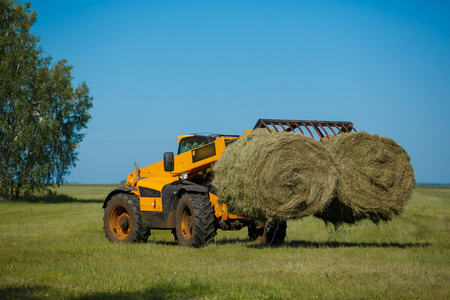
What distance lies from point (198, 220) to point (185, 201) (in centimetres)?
82

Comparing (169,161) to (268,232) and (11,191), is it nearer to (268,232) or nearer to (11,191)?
(268,232)

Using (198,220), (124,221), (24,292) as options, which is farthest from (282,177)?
(124,221)

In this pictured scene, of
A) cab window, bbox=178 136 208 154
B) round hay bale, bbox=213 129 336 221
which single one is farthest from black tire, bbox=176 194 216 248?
cab window, bbox=178 136 208 154

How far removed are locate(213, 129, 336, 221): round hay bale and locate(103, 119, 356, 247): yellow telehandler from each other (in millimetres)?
1038

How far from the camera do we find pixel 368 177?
1141 centimetres

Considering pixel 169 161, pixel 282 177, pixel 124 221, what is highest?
pixel 169 161

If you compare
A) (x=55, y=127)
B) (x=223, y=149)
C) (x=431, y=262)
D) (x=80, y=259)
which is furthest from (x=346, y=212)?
(x=55, y=127)

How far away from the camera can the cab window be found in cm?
1465

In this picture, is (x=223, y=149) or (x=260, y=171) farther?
(x=223, y=149)

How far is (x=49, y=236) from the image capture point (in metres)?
16.3

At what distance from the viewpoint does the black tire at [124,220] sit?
14485mm

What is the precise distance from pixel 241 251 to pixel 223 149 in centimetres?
238

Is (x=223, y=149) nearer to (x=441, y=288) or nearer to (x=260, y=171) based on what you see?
(x=260, y=171)

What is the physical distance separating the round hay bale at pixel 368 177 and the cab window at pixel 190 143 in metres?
3.93
